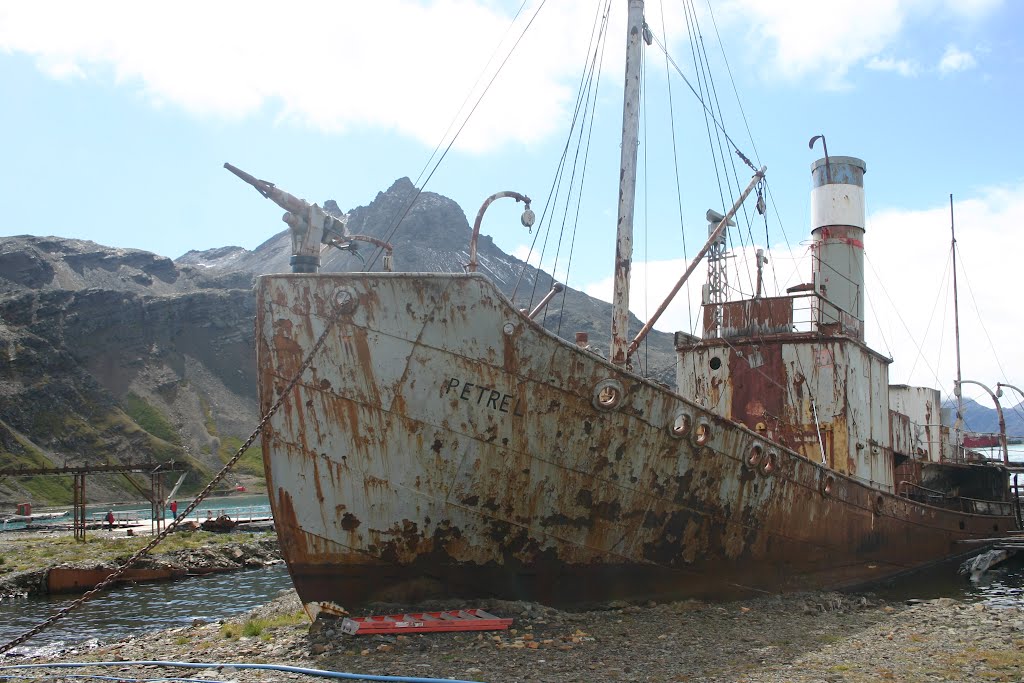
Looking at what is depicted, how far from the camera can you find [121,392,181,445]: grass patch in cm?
11650

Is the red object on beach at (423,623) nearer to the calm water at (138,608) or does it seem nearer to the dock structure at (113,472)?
the calm water at (138,608)

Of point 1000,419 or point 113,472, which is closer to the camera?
point 1000,419

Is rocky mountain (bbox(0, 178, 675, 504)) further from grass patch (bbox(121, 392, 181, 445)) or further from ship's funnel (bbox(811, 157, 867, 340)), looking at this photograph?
ship's funnel (bbox(811, 157, 867, 340))

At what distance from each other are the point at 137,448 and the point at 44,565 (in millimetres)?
93677

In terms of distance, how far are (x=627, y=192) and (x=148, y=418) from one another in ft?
400

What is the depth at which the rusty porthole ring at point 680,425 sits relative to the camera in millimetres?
11297

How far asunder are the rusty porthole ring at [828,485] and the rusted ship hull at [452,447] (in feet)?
12.6

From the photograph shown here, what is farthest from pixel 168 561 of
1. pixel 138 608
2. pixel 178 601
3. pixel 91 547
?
pixel 138 608

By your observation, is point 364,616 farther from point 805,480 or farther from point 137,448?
point 137,448

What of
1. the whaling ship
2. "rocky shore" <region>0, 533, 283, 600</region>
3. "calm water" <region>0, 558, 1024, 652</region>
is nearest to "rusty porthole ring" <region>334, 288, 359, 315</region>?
the whaling ship

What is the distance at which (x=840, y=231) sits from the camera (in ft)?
62.6

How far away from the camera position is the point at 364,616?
10.1m

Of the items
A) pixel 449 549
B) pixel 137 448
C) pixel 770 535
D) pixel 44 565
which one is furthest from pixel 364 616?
pixel 137 448

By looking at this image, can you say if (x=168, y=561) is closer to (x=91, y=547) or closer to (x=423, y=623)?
(x=91, y=547)
